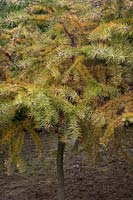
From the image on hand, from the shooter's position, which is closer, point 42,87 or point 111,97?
point 42,87

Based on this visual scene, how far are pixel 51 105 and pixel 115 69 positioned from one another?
1.57 ft

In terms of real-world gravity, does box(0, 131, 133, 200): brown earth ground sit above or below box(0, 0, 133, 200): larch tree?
below

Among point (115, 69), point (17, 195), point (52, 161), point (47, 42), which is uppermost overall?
point (47, 42)

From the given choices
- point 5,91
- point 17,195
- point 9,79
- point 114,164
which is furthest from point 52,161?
point 5,91

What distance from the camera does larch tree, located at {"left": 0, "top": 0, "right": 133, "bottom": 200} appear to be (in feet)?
7.13

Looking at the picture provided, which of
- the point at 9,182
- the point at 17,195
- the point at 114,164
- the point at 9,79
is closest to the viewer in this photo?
the point at 9,79

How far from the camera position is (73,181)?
454 cm

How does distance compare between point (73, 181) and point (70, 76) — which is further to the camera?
point (73, 181)

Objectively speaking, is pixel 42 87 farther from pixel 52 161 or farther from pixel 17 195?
pixel 52 161

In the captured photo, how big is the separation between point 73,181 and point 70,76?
2.30 meters

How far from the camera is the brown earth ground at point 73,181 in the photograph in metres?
4.16

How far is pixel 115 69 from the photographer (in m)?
2.39

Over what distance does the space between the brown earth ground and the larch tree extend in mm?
1565

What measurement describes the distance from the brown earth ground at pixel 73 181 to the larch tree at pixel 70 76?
1565 mm
